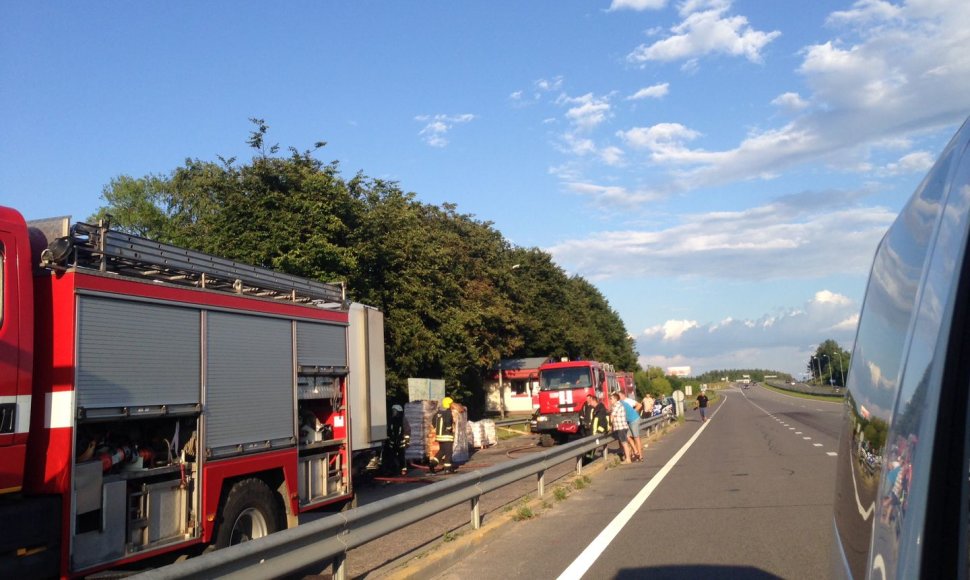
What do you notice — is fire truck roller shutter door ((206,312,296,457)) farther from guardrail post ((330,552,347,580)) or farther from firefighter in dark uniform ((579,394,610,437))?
firefighter in dark uniform ((579,394,610,437))

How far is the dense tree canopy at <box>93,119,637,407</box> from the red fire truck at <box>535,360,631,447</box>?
6304mm

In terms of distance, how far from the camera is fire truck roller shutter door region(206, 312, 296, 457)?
25.6 ft

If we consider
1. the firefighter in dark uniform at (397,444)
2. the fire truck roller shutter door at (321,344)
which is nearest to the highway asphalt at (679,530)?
the fire truck roller shutter door at (321,344)

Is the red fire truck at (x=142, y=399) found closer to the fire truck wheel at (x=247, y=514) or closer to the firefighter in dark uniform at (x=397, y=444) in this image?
the fire truck wheel at (x=247, y=514)

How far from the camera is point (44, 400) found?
6043mm

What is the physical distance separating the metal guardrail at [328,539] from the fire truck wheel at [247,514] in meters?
1.09

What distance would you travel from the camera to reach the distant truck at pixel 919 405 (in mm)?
1796

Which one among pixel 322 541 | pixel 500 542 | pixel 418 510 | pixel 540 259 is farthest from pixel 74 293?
pixel 540 259

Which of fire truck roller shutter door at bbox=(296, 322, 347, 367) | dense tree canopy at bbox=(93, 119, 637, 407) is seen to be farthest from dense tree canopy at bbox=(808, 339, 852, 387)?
fire truck roller shutter door at bbox=(296, 322, 347, 367)

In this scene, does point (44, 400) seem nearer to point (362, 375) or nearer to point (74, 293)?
point (74, 293)

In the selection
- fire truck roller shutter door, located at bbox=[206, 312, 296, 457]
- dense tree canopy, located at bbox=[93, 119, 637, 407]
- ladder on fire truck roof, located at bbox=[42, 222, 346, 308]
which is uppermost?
dense tree canopy, located at bbox=[93, 119, 637, 407]

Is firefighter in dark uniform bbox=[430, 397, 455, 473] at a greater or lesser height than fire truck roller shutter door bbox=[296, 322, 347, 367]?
lesser

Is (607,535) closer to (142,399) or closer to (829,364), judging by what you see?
(142,399)

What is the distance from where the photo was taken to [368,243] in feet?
90.7
